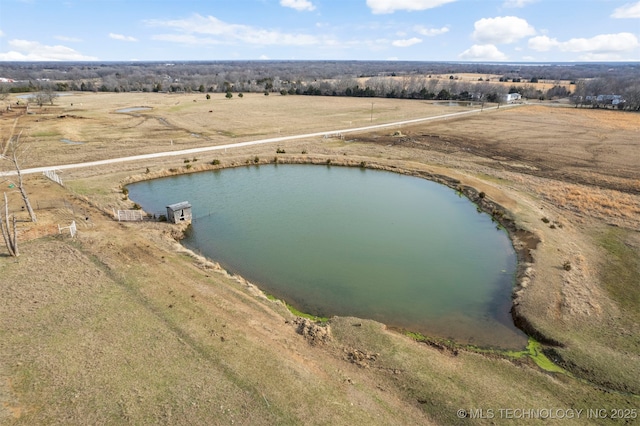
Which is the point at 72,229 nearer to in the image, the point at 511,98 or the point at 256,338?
the point at 256,338

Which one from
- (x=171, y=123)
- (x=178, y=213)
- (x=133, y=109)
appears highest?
(x=133, y=109)

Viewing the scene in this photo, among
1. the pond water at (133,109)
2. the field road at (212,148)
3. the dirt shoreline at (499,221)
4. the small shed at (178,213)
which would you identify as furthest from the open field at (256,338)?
the pond water at (133,109)

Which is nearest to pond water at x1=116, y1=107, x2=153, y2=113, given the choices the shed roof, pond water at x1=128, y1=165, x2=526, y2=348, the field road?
the field road

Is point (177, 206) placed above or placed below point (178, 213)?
above

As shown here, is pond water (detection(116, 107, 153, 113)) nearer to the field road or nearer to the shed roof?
the field road

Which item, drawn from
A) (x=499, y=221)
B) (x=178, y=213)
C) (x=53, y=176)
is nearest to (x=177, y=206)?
(x=178, y=213)
